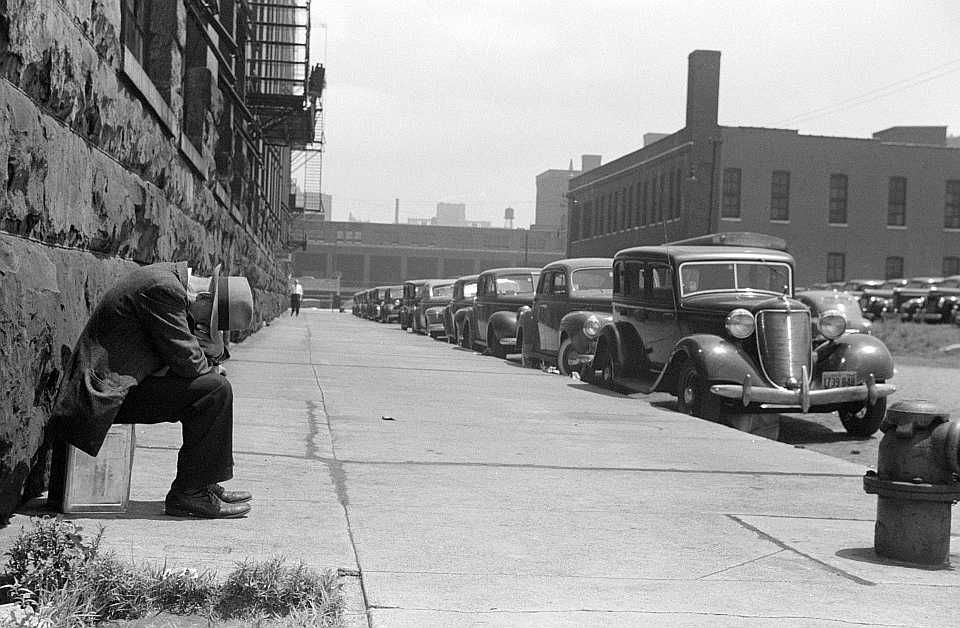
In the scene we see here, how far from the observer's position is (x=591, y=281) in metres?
19.1

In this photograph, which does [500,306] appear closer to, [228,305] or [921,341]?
[921,341]

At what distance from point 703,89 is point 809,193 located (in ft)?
26.2

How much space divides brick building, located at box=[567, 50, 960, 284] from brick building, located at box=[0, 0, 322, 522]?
4707 centimetres

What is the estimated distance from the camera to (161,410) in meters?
5.38

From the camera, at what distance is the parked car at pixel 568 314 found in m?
17.4

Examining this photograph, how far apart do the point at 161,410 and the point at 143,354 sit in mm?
286

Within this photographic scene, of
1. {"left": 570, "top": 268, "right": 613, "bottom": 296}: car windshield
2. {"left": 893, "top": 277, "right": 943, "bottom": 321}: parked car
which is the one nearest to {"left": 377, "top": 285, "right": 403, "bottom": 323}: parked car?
{"left": 893, "top": 277, "right": 943, "bottom": 321}: parked car

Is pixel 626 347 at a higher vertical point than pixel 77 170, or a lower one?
lower

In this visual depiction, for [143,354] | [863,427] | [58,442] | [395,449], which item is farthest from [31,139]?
[863,427]

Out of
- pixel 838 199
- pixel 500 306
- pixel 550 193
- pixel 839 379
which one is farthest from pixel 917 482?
pixel 550 193

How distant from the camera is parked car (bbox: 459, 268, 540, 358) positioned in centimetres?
2303

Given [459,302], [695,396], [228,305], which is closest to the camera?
[228,305]

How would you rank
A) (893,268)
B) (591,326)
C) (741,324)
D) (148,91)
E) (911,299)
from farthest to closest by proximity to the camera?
(893,268), (911,299), (591,326), (741,324), (148,91)

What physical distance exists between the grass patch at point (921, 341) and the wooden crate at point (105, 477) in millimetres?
23288
